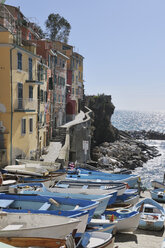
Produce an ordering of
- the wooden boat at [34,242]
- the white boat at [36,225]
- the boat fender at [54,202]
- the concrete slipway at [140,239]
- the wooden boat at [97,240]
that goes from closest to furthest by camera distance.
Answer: the wooden boat at [34,242], the white boat at [36,225], the wooden boat at [97,240], the boat fender at [54,202], the concrete slipway at [140,239]

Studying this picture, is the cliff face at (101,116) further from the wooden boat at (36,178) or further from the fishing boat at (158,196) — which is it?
the wooden boat at (36,178)

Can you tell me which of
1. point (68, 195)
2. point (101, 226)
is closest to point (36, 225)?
point (101, 226)

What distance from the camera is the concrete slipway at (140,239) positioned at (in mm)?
14281

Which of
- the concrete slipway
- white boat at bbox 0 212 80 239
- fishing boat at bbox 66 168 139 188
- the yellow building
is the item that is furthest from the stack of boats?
the yellow building

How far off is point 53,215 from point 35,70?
69.2ft

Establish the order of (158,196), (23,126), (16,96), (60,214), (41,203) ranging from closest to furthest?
(60,214) → (41,203) → (158,196) → (16,96) → (23,126)

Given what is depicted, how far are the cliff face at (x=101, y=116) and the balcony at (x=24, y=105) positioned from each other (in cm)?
5214

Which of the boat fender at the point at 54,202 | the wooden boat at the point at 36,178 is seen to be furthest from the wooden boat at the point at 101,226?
the wooden boat at the point at 36,178

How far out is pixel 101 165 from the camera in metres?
51.5

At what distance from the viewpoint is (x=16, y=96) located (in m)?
25.9

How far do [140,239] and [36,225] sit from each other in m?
6.86

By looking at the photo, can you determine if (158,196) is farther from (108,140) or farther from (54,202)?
(108,140)

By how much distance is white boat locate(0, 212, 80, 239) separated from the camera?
10703mm

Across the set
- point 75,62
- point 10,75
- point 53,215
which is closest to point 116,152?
point 75,62
